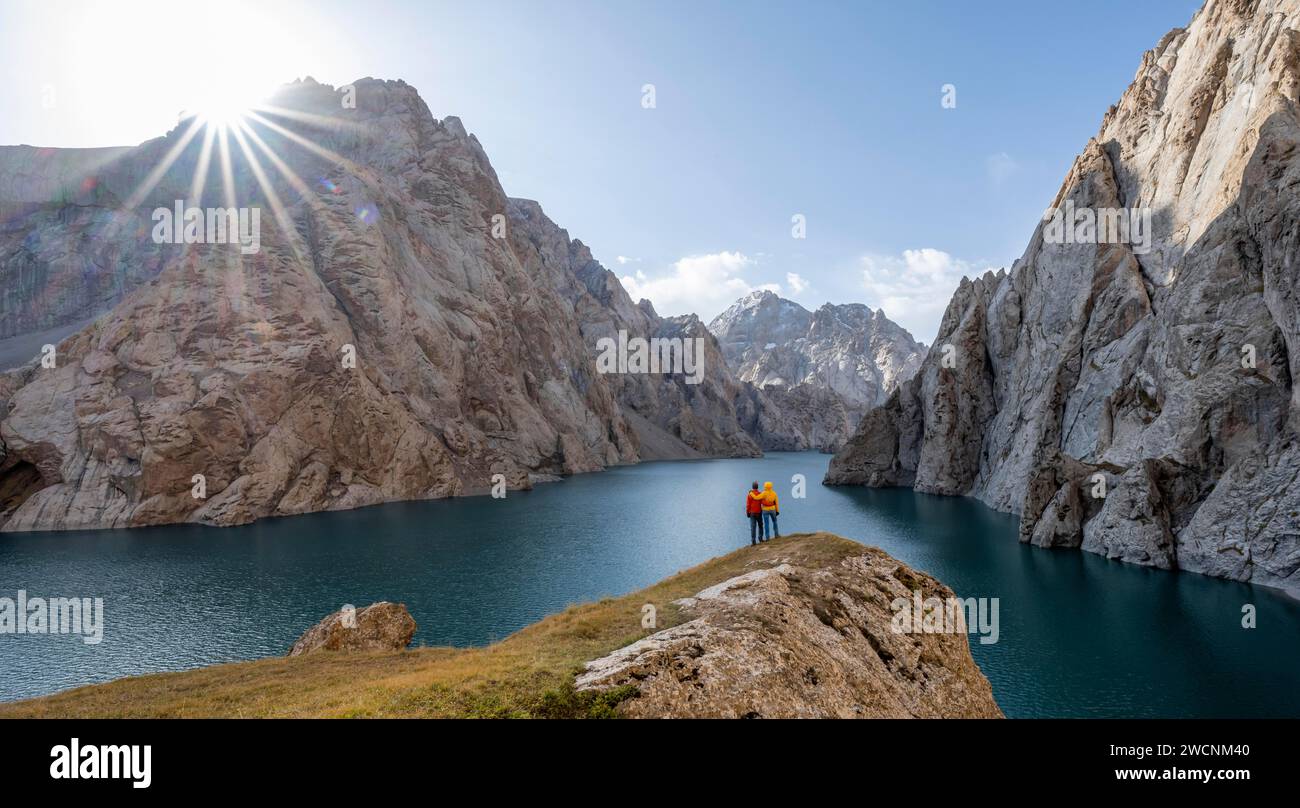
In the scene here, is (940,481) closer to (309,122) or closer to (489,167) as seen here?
(489,167)

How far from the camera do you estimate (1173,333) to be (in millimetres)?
46719

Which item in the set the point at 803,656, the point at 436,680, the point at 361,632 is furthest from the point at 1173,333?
the point at 361,632

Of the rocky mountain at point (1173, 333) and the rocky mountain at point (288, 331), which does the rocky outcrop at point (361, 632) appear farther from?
the rocky mountain at point (288, 331)

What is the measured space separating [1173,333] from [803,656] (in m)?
51.4

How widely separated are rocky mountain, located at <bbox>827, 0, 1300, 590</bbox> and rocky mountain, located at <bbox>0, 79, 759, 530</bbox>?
268ft

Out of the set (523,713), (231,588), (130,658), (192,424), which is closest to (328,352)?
(192,424)

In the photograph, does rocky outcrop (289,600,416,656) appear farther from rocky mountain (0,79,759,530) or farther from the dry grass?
rocky mountain (0,79,759,530)

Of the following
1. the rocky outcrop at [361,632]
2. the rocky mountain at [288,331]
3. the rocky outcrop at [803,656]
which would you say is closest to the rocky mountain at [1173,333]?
the rocky outcrop at [803,656]

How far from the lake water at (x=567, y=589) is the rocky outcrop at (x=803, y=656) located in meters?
10.1

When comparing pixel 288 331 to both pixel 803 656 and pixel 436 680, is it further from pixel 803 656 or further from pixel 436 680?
pixel 803 656

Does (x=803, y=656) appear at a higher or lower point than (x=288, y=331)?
lower

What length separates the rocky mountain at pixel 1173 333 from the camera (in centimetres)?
3903

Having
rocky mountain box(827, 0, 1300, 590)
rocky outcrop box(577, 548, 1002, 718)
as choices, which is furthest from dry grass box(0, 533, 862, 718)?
rocky mountain box(827, 0, 1300, 590)
